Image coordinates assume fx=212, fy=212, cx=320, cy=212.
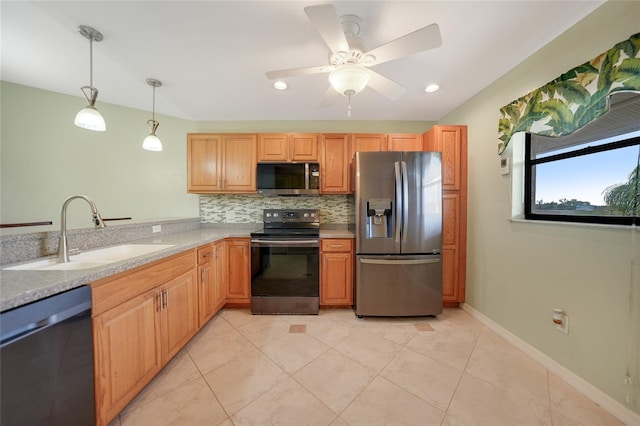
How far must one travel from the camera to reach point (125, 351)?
46.6 inches

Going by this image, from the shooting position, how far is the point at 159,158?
2.93 meters

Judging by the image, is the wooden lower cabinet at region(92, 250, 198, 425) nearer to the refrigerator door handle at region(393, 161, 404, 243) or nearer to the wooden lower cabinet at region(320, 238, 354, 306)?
the wooden lower cabinet at region(320, 238, 354, 306)

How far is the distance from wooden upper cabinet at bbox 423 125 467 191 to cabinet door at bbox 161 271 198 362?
271cm

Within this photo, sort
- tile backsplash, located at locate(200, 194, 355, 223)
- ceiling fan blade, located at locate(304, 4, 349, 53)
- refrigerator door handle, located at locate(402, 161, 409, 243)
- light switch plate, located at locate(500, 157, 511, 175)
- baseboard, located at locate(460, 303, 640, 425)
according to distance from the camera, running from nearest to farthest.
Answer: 1. ceiling fan blade, located at locate(304, 4, 349, 53)
2. baseboard, located at locate(460, 303, 640, 425)
3. light switch plate, located at locate(500, 157, 511, 175)
4. refrigerator door handle, located at locate(402, 161, 409, 243)
5. tile backsplash, located at locate(200, 194, 355, 223)

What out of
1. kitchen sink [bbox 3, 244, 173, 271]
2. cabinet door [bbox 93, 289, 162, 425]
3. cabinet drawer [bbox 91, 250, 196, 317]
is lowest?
cabinet door [bbox 93, 289, 162, 425]

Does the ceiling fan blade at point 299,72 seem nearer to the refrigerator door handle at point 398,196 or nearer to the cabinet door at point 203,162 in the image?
the refrigerator door handle at point 398,196

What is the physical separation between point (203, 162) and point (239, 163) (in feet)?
1.53

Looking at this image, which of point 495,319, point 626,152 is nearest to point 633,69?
point 626,152

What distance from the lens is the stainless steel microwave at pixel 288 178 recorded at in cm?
262

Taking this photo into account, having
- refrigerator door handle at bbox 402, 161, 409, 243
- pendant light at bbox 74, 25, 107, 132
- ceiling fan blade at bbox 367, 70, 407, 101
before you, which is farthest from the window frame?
pendant light at bbox 74, 25, 107, 132

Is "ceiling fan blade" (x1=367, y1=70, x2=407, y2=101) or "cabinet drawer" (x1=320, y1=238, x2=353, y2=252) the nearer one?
"ceiling fan blade" (x1=367, y1=70, x2=407, y2=101)

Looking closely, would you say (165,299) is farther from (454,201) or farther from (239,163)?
(454,201)

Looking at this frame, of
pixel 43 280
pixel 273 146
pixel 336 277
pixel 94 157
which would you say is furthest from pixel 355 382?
pixel 94 157

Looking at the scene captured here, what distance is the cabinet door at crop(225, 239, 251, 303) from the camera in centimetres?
242
